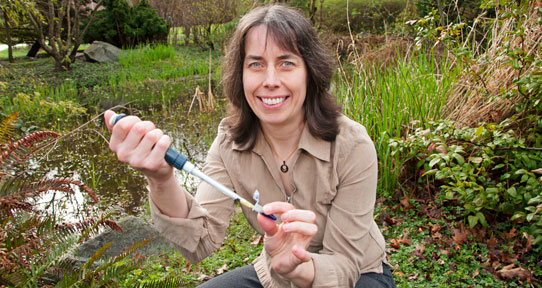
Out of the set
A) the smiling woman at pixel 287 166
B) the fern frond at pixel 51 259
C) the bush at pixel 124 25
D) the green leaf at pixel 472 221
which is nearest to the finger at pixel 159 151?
the smiling woman at pixel 287 166

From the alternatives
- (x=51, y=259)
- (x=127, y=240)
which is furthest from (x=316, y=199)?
(x=127, y=240)

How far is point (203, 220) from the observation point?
178 cm

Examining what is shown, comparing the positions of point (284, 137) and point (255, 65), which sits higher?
point (255, 65)

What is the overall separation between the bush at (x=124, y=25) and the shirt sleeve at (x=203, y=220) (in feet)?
39.0

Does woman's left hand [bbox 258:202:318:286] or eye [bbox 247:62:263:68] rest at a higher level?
eye [bbox 247:62:263:68]

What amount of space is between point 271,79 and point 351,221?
0.67 metres

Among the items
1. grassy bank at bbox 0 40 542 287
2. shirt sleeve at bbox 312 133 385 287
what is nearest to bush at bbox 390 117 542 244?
grassy bank at bbox 0 40 542 287

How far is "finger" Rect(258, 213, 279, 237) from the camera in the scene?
1.39 m

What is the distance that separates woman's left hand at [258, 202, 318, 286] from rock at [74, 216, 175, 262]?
2020 mm

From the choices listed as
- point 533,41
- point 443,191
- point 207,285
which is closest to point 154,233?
point 207,285

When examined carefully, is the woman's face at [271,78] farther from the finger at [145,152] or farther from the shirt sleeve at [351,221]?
the finger at [145,152]

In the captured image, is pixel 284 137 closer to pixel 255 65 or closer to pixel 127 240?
pixel 255 65

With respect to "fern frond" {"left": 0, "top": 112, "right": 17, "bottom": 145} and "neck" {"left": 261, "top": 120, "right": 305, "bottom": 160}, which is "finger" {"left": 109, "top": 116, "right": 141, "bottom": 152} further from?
"fern frond" {"left": 0, "top": 112, "right": 17, "bottom": 145}

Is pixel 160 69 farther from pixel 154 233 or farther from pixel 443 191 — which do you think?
pixel 443 191
